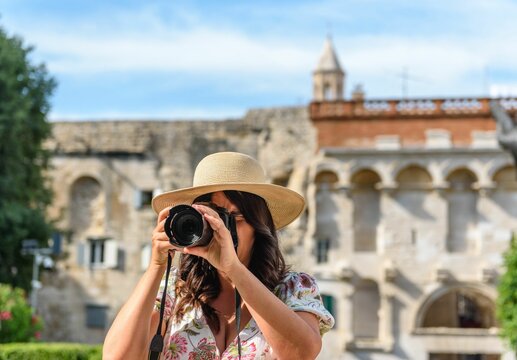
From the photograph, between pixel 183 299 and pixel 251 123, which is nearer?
pixel 183 299

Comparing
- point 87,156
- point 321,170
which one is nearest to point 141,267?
point 87,156

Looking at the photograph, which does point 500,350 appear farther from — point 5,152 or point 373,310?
point 5,152

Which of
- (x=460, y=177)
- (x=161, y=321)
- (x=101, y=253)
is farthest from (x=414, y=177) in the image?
(x=161, y=321)

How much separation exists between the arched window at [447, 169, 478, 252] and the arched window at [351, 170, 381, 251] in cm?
270

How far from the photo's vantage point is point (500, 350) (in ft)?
124

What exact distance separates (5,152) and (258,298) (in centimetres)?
2916

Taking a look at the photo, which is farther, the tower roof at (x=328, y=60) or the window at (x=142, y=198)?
the tower roof at (x=328, y=60)

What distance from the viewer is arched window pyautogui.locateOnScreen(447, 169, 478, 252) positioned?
40.6 metres

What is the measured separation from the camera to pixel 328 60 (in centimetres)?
5088

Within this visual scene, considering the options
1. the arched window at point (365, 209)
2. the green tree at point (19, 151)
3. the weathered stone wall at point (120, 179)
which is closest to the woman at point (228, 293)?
the green tree at point (19, 151)

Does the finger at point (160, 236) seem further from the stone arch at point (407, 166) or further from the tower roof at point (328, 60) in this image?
the tower roof at point (328, 60)

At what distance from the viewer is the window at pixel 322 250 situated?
40.5 m

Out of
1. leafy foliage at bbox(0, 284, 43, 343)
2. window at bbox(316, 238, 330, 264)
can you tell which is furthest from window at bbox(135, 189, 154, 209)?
leafy foliage at bbox(0, 284, 43, 343)

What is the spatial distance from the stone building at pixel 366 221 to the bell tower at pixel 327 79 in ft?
23.2
